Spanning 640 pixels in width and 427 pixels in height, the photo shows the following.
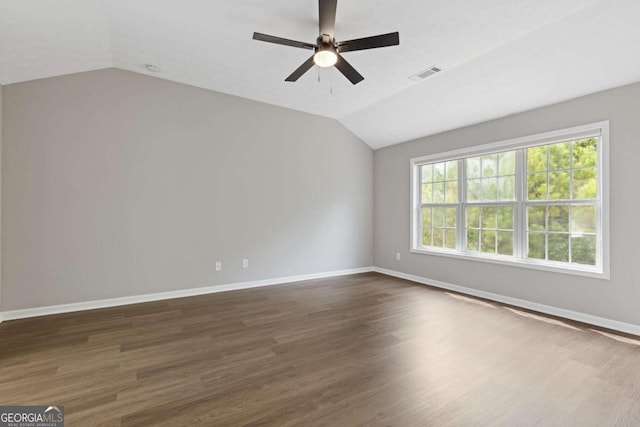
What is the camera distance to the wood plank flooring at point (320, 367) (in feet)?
5.71

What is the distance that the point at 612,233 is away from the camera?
3078 millimetres

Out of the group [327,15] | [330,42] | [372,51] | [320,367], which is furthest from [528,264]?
[327,15]

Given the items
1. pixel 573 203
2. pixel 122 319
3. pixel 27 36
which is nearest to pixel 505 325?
pixel 573 203

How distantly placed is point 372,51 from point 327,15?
110 cm

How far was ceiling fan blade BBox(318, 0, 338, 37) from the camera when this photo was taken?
2.12 m

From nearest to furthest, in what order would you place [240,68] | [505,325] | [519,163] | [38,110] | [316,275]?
[505,325], [38,110], [240,68], [519,163], [316,275]

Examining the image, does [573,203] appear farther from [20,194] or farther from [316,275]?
[20,194]

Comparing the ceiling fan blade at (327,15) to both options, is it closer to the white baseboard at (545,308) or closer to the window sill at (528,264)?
the window sill at (528,264)

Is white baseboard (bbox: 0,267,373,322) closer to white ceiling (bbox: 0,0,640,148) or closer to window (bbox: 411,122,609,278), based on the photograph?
window (bbox: 411,122,609,278)

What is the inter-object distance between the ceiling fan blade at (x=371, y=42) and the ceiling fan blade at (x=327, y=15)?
163mm

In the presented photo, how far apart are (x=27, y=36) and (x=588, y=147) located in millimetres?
5992

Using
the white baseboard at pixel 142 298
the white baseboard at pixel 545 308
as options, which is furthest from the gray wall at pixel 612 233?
the white baseboard at pixel 142 298

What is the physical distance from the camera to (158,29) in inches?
114

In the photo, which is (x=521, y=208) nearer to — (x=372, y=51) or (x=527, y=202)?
(x=527, y=202)
